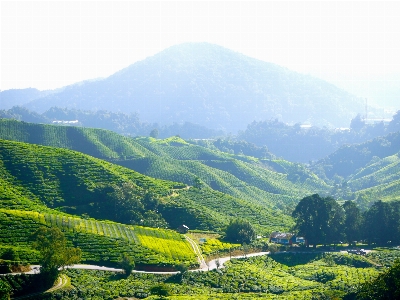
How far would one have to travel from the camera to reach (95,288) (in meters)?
54.0

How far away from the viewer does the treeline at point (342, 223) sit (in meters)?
82.0

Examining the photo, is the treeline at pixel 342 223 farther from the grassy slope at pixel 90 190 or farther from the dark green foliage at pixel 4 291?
the dark green foliage at pixel 4 291

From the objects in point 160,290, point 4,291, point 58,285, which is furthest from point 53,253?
point 160,290

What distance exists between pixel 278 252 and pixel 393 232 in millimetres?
19654

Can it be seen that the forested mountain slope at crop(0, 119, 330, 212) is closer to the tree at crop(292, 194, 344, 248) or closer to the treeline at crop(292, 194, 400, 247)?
the treeline at crop(292, 194, 400, 247)

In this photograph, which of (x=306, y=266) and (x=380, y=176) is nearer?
(x=306, y=266)

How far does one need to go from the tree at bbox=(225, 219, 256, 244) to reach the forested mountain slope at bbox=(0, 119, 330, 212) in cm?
5128

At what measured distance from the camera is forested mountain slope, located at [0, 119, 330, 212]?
5600 inches

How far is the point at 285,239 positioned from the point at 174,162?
72.7 meters

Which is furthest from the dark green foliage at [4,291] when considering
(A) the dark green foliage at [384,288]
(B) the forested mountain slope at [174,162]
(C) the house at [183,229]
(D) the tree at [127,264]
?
(B) the forested mountain slope at [174,162]

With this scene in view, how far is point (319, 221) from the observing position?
8200cm

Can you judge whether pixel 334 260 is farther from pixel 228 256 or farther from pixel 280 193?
pixel 280 193

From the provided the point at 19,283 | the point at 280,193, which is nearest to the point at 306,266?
the point at 19,283

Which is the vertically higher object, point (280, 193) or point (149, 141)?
point (149, 141)
